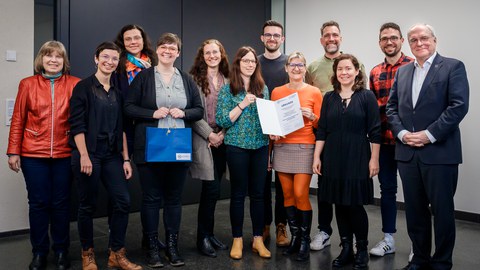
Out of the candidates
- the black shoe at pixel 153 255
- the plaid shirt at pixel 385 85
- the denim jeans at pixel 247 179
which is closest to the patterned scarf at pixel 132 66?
the denim jeans at pixel 247 179

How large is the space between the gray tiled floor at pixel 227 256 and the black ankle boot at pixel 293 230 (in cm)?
10

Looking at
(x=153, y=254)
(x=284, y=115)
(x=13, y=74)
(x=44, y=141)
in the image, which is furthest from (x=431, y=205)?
(x=13, y=74)

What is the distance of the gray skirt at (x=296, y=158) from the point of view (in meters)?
2.99

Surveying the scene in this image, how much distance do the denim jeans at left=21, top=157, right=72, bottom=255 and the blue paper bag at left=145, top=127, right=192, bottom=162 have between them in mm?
612

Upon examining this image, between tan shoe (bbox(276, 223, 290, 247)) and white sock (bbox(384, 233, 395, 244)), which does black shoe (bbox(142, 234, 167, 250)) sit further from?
white sock (bbox(384, 233, 395, 244))

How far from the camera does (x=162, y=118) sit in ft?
9.02

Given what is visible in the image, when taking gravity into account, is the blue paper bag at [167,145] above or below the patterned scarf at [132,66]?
below

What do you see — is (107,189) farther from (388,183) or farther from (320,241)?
(388,183)

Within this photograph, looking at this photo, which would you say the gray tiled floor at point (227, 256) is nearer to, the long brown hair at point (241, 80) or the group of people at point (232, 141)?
the group of people at point (232, 141)

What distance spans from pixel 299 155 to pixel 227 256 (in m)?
0.93

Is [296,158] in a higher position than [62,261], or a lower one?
higher

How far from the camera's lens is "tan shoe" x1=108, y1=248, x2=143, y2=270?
9.12ft

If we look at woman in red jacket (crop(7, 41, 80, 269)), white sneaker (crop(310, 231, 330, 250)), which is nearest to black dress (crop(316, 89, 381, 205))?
white sneaker (crop(310, 231, 330, 250))

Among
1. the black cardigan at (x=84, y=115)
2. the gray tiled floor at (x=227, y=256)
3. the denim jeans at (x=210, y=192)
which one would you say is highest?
the black cardigan at (x=84, y=115)
